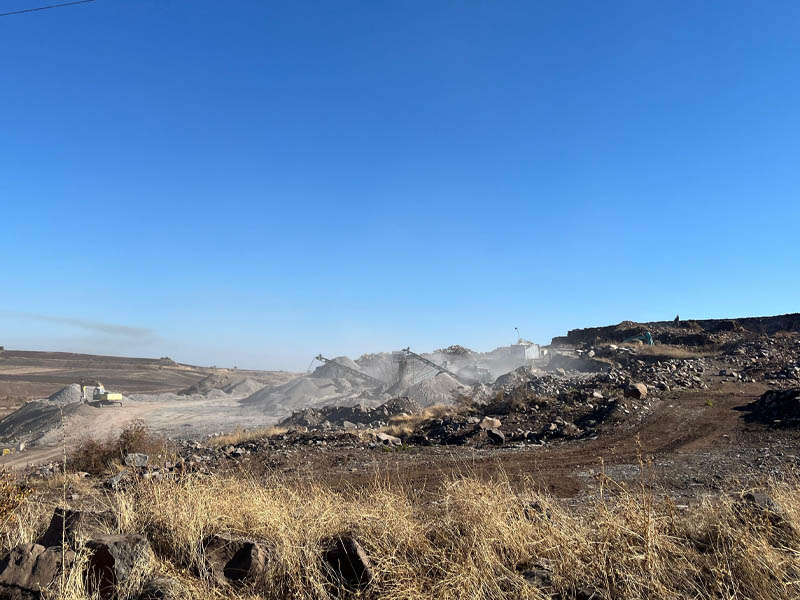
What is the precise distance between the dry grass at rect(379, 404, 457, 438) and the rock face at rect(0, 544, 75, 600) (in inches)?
611

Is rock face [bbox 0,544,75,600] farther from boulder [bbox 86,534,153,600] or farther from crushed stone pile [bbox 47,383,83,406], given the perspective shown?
crushed stone pile [bbox 47,383,83,406]

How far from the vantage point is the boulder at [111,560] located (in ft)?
12.9

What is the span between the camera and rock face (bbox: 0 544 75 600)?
3.83 meters

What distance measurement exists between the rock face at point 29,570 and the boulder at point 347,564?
209cm

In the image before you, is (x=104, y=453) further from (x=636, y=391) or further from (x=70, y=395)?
(x=70, y=395)

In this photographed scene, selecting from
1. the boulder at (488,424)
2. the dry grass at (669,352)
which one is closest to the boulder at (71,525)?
the boulder at (488,424)

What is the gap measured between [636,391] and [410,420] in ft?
31.9

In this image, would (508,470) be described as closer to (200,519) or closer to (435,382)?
(200,519)

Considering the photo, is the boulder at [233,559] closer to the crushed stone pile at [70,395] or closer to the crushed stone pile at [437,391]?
the crushed stone pile at [437,391]

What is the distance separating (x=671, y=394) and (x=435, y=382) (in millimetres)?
17224

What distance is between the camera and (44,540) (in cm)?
480

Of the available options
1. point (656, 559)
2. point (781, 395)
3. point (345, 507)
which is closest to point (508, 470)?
point (345, 507)

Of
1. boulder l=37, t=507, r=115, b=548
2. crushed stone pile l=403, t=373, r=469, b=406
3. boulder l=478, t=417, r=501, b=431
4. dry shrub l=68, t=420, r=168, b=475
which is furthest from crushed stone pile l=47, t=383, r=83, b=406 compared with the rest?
boulder l=37, t=507, r=115, b=548

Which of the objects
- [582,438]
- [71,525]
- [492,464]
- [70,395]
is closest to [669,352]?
[582,438]
